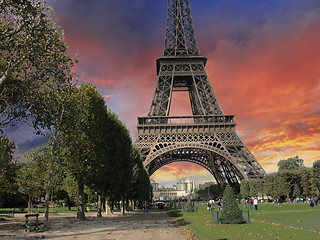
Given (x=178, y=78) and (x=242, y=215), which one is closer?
(x=242, y=215)

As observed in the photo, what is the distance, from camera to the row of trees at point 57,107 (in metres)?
15.6

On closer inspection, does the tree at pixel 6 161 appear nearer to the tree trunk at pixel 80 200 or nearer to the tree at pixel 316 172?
the tree trunk at pixel 80 200

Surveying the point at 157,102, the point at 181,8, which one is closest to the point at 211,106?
the point at 157,102

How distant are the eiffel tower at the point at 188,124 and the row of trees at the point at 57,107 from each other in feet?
78.7

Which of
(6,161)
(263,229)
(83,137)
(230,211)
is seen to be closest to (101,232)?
(230,211)

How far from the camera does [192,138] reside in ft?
206

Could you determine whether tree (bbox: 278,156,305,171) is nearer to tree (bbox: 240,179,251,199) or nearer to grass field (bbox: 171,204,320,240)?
tree (bbox: 240,179,251,199)

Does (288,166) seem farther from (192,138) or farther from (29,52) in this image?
(29,52)

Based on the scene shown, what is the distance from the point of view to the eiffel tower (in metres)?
60.3

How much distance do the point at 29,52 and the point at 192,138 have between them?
165 feet

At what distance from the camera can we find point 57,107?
76.7 feet

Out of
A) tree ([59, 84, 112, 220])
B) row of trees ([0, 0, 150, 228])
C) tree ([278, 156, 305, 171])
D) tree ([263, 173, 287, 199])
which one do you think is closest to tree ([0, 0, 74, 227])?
row of trees ([0, 0, 150, 228])

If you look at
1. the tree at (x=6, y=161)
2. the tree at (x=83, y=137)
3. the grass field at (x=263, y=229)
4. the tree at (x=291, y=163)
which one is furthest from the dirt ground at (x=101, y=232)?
the tree at (x=291, y=163)

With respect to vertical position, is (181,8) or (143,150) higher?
(181,8)
